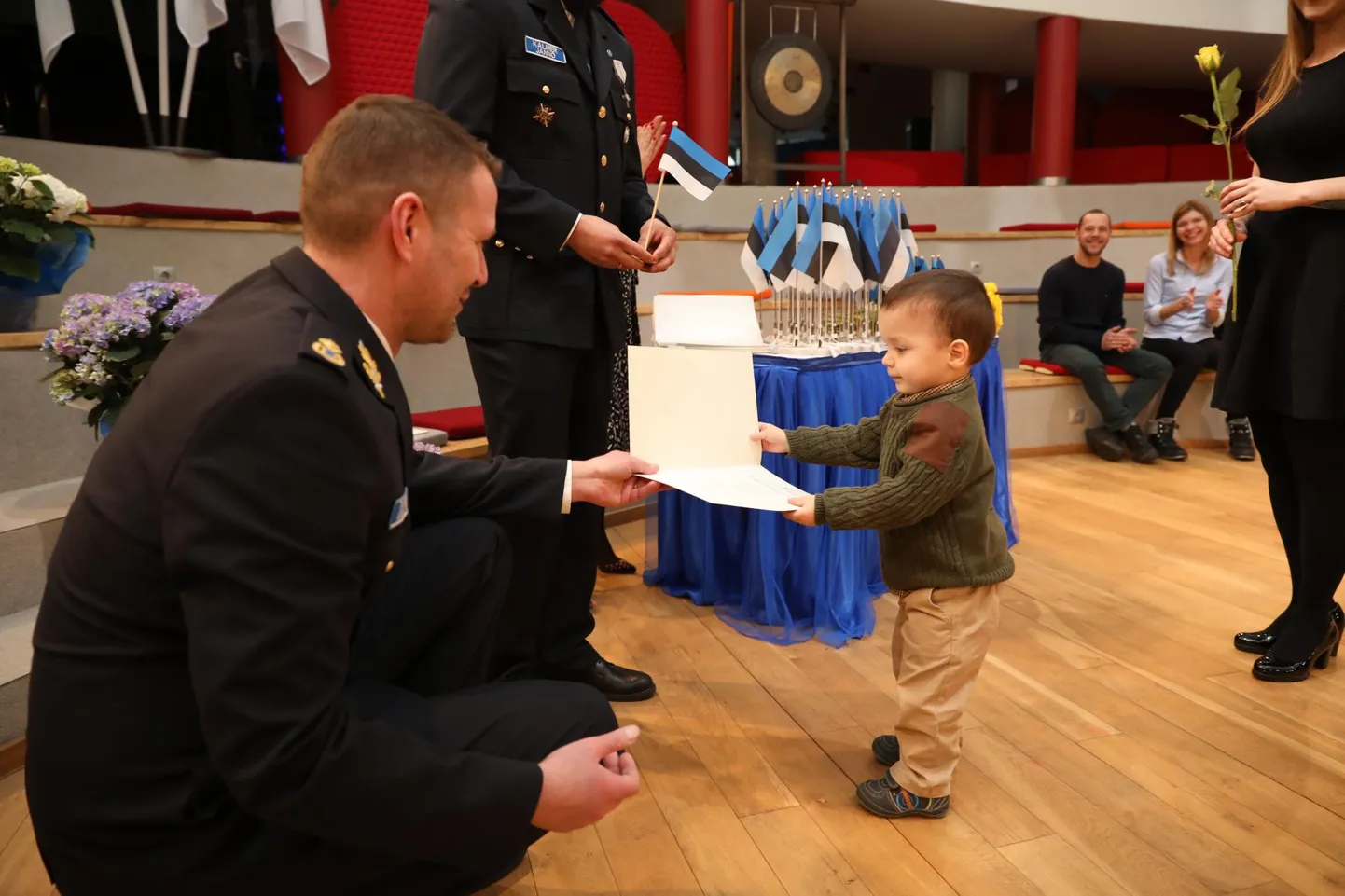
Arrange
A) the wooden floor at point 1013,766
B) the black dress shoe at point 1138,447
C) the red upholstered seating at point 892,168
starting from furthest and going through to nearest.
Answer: the red upholstered seating at point 892,168 < the black dress shoe at point 1138,447 < the wooden floor at point 1013,766

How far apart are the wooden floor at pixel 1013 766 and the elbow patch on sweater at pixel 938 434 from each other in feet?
1.94

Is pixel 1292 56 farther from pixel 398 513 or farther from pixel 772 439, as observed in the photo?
pixel 398 513

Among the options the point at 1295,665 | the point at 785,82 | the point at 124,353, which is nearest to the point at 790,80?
the point at 785,82

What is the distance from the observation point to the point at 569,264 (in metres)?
1.72

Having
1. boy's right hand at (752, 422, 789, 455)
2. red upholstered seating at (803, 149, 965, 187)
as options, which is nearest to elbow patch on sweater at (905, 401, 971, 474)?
boy's right hand at (752, 422, 789, 455)

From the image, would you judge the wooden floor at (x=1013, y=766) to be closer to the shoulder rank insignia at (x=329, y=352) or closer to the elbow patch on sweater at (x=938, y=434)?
the elbow patch on sweater at (x=938, y=434)

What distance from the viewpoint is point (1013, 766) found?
1663 millimetres

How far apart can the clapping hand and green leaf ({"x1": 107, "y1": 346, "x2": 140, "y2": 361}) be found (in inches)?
162

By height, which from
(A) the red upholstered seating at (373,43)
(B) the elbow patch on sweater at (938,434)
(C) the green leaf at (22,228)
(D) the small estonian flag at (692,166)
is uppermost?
(A) the red upholstered seating at (373,43)


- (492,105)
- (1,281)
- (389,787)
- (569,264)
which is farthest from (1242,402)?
(1,281)

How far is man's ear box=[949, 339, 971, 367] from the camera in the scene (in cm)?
146

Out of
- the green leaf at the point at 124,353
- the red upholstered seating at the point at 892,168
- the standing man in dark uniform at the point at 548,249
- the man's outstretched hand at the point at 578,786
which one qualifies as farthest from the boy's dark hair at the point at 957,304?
the red upholstered seating at the point at 892,168

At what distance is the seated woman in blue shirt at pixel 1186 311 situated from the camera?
4465 mm

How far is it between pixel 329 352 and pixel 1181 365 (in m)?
4.63
